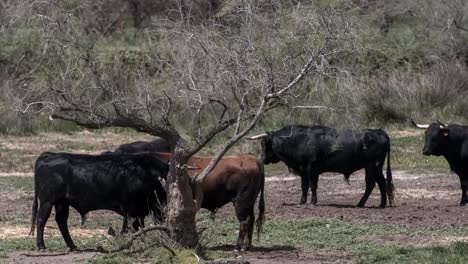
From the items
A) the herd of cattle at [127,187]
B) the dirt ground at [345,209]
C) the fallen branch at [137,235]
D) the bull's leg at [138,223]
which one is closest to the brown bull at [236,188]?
the herd of cattle at [127,187]

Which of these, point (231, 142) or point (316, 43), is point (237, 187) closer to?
point (231, 142)

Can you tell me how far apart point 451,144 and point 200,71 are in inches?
281

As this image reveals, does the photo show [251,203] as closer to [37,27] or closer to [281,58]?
[281,58]

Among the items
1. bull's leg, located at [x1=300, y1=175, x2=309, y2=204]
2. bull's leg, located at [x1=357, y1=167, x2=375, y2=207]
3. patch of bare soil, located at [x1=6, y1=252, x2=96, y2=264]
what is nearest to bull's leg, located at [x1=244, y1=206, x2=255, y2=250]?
patch of bare soil, located at [x1=6, y1=252, x2=96, y2=264]

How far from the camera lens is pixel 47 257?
567 inches

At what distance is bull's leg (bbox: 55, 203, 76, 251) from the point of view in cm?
1493

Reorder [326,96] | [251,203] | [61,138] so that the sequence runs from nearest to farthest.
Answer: [251,203], [326,96], [61,138]

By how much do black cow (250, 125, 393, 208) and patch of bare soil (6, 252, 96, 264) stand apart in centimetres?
613

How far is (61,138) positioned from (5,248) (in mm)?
15009

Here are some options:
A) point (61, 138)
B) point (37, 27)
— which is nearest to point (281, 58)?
point (37, 27)

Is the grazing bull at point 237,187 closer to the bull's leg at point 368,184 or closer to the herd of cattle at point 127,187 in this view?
the herd of cattle at point 127,187

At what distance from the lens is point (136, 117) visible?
44.4 feet

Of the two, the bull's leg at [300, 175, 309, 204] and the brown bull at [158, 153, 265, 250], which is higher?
the brown bull at [158, 153, 265, 250]

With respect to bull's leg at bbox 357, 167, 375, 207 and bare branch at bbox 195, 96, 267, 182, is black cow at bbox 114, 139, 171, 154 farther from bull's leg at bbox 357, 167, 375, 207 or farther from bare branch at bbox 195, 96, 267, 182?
bare branch at bbox 195, 96, 267, 182
